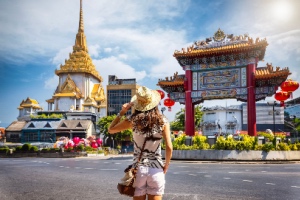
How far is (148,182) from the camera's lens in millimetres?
3744

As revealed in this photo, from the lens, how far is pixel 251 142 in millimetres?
22172

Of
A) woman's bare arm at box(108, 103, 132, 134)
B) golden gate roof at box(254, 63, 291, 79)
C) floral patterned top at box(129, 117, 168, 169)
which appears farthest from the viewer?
golden gate roof at box(254, 63, 291, 79)

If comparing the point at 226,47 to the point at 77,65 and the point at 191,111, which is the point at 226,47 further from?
the point at 77,65

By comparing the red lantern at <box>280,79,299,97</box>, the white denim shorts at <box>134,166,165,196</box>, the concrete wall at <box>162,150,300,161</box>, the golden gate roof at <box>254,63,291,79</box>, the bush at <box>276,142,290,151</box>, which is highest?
the golden gate roof at <box>254,63,291,79</box>

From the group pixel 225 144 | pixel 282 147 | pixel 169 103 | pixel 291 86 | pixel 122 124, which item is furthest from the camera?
pixel 169 103

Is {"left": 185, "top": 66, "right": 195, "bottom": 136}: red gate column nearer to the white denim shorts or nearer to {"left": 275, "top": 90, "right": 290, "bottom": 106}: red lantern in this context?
{"left": 275, "top": 90, "right": 290, "bottom": 106}: red lantern

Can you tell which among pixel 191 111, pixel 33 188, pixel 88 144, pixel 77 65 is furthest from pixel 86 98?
pixel 33 188

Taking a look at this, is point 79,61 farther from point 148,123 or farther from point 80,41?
point 148,123

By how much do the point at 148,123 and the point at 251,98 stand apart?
23.6m

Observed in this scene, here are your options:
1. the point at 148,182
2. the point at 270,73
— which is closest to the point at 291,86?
the point at 270,73

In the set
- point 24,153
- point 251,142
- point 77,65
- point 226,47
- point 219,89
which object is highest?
point 77,65

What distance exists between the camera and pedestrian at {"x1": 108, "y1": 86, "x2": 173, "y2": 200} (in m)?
3.74

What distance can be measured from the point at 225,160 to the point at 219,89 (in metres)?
7.34

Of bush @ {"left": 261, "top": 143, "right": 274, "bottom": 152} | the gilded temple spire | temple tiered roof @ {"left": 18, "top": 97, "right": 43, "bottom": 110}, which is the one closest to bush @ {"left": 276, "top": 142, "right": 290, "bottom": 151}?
bush @ {"left": 261, "top": 143, "right": 274, "bottom": 152}
